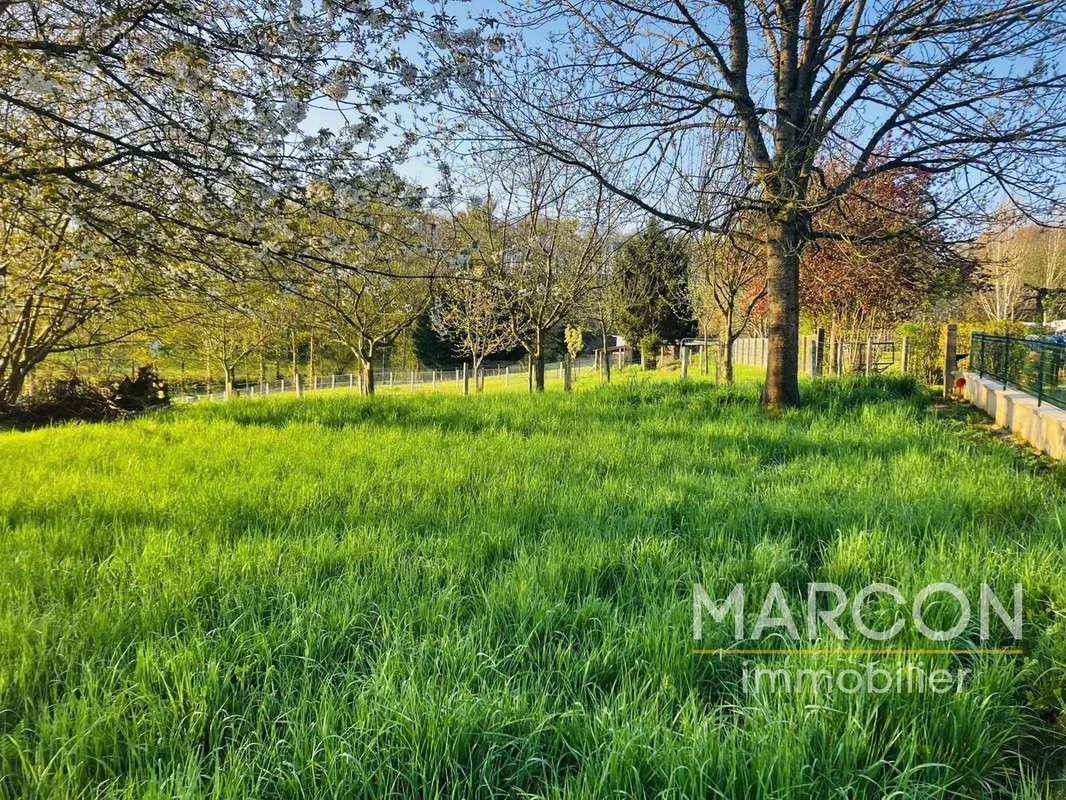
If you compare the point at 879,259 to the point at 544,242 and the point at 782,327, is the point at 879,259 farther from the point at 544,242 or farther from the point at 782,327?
the point at 544,242

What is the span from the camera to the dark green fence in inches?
264

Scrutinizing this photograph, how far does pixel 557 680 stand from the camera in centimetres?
206

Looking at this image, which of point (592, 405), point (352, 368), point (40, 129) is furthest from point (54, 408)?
point (352, 368)

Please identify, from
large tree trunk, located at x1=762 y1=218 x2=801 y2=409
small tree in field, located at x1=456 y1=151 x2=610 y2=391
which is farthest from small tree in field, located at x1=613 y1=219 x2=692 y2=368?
large tree trunk, located at x1=762 y1=218 x2=801 y2=409

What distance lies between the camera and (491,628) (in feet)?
7.57

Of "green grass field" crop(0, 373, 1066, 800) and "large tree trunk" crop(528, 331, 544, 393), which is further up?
"large tree trunk" crop(528, 331, 544, 393)

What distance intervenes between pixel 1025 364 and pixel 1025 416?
139 centimetres

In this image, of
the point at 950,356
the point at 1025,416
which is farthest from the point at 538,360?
the point at 1025,416

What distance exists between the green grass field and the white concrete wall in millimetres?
1261

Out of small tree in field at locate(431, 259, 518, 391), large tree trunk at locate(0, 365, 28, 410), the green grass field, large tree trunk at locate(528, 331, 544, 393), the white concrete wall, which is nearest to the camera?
the green grass field

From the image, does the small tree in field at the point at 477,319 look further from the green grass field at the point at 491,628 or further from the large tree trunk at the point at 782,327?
the green grass field at the point at 491,628

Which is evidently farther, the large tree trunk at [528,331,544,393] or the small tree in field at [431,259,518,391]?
the small tree in field at [431,259,518,391]

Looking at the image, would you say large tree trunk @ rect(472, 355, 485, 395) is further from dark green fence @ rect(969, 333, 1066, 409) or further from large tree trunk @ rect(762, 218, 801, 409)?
dark green fence @ rect(969, 333, 1066, 409)

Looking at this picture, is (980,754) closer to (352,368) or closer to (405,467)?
(405,467)
